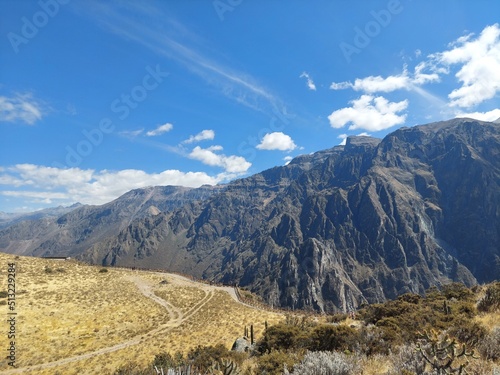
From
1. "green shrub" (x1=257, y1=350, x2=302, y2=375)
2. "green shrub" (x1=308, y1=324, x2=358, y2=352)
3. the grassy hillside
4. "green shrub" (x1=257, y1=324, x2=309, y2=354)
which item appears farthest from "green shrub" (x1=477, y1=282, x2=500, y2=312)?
"green shrub" (x1=257, y1=350, x2=302, y2=375)

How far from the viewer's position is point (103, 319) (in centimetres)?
3775

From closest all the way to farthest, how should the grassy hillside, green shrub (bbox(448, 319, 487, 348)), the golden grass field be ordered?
the grassy hillside → green shrub (bbox(448, 319, 487, 348)) → the golden grass field

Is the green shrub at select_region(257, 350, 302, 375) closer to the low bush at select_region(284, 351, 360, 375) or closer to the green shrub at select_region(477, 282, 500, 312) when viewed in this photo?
the low bush at select_region(284, 351, 360, 375)

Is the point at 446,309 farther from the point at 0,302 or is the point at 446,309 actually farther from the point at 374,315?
the point at 0,302

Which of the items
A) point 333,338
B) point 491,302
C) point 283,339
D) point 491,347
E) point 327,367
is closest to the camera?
point 327,367

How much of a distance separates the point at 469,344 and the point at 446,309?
8773mm

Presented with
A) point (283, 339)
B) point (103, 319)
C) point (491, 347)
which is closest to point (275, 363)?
point (283, 339)

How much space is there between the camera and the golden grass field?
2814cm

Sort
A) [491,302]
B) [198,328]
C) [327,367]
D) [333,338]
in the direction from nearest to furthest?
[327,367] → [333,338] → [491,302] → [198,328]

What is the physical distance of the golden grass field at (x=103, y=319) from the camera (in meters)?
28.1

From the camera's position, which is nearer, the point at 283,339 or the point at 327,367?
the point at 327,367

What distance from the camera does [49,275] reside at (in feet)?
166

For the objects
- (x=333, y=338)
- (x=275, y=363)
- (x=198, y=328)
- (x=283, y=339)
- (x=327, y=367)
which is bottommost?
(x=198, y=328)

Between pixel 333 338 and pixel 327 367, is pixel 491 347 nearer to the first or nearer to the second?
pixel 327 367
